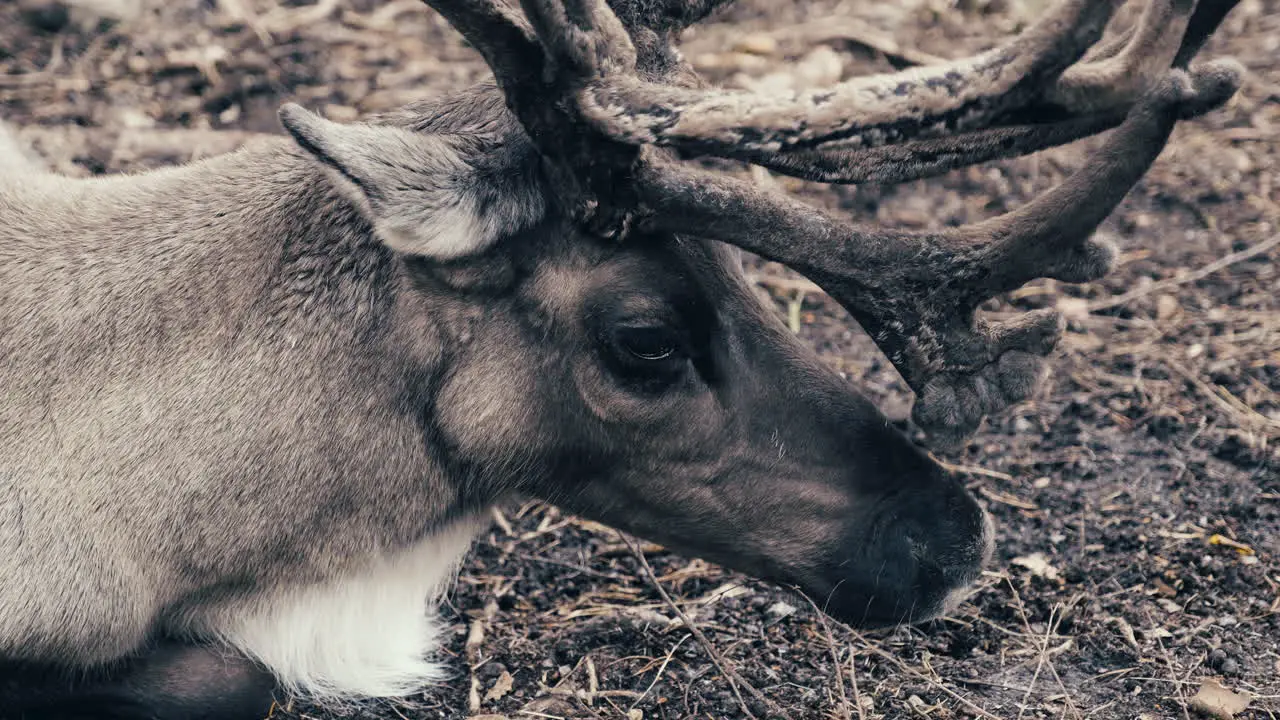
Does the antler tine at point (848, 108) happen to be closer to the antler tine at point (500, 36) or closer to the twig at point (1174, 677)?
the antler tine at point (500, 36)

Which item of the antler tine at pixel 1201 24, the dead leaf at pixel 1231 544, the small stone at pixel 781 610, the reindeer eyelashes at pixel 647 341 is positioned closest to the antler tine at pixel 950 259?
the antler tine at pixel 1201 24

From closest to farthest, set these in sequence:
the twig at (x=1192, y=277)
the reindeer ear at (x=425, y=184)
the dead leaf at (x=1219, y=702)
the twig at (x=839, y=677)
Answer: the reindeer ear at (x=425, y=184), the twig at (x=839, y=677), the dead leaf at (x=1219, y=702), the twig at (x=1192, y=277)

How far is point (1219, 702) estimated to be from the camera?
334cm

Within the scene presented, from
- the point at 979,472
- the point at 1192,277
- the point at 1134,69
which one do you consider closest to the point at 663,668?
the point at 979,472

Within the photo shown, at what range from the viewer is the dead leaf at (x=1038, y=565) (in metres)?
4.01

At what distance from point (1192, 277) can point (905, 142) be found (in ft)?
10.9

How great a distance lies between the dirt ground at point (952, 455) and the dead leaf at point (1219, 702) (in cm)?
4

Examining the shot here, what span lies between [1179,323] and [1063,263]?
231 centimetres

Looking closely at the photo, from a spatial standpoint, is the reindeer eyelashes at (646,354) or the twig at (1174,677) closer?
the reindeer eyelashes at (646,354)

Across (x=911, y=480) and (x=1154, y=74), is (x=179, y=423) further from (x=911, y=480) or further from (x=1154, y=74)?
(x=1154, y=74)

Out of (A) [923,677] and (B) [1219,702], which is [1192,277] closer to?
(B) [1219,702]

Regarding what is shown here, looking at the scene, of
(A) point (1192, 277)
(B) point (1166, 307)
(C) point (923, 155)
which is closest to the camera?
(C) point (923, 155)

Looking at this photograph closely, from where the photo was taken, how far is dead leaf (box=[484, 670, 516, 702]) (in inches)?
143

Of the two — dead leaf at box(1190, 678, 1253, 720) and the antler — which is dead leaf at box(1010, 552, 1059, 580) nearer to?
dead leaf at box(1190, 678, 1253, 720)
